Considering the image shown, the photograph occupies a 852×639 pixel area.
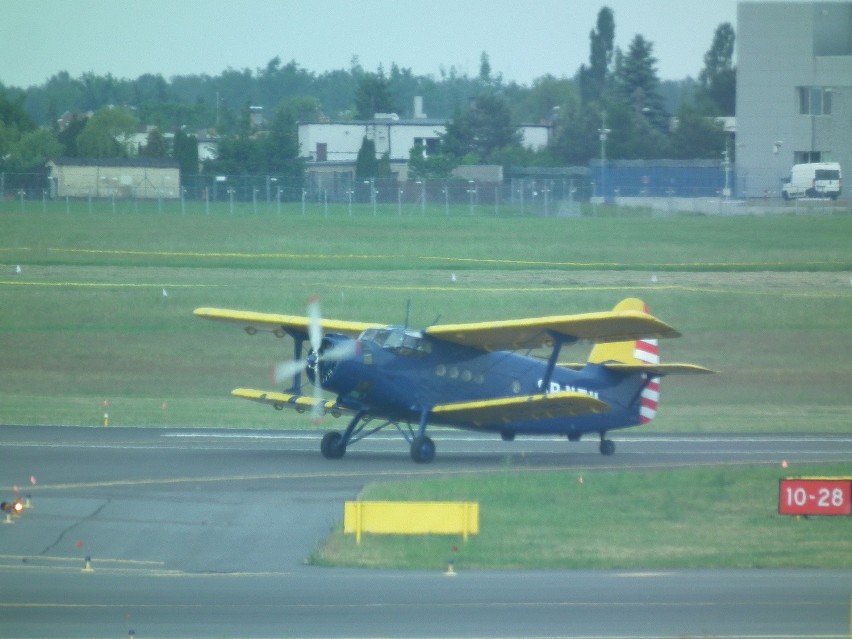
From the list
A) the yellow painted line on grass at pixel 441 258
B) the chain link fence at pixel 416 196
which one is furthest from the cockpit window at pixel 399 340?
the chain link fence at pixel 416 196

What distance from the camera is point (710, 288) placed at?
160 ft

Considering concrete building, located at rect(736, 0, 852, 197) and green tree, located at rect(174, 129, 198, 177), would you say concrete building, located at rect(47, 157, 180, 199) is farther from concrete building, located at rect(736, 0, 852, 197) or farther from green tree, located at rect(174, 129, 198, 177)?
concrete building, located at rect(736, 0, 852, 197)

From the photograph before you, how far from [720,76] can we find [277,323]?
3899 inches

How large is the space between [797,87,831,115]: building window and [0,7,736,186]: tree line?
26.9m

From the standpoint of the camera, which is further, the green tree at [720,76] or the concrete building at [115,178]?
the green tree at [720,76]

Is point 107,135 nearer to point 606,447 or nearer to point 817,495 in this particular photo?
point 606,447

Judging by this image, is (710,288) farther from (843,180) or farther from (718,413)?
(843,180)

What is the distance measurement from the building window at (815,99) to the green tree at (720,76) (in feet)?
118

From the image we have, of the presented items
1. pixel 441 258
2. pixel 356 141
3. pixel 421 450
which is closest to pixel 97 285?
pixel 441 258

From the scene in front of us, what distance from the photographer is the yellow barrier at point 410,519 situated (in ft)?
52.5

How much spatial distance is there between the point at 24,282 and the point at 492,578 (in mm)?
37430

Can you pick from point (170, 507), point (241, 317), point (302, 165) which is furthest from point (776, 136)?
point (170, 507)

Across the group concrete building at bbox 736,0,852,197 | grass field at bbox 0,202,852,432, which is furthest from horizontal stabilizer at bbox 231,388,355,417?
concrete building at bbox 736,0,852,197

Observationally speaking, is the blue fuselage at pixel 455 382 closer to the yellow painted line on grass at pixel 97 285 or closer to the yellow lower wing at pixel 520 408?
the yellow lower wing at pixel 520 408
